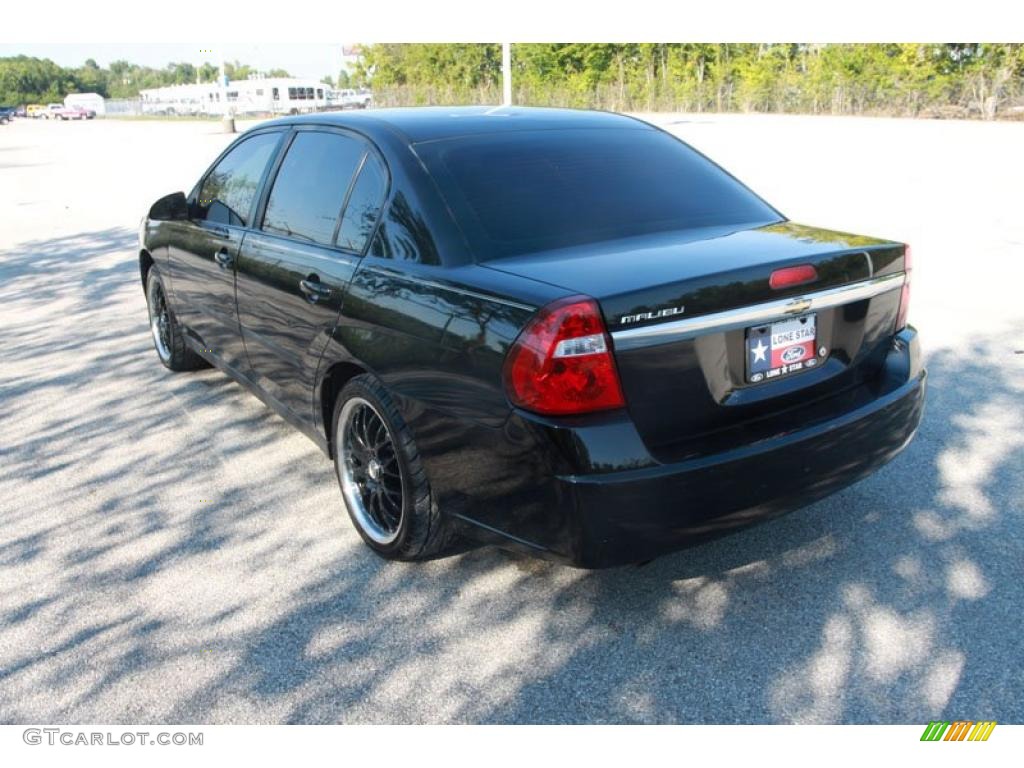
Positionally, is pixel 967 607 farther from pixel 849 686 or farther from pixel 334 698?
pixel 334 698

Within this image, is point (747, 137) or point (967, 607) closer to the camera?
point (967, 607)

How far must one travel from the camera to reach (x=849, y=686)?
2715 mm

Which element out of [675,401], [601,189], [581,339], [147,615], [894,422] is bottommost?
[147,615]

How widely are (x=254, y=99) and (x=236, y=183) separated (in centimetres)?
10704

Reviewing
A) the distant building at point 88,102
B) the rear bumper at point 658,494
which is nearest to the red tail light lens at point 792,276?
the rear bumper at point 658,494

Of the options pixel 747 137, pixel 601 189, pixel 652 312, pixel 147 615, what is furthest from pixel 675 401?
pixel 747 137

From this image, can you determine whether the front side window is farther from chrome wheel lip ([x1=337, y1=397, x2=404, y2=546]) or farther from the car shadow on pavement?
chrome wheel lip ([x1=337, y1=397, x2=404, y2=546])

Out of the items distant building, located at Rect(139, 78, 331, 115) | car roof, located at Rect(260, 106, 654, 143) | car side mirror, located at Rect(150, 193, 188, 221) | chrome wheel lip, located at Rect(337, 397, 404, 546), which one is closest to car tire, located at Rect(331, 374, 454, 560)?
chrome wheel lip, located at Rect(337, 397, 404, 546)

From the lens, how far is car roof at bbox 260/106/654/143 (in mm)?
3732

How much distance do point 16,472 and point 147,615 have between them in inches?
69.7

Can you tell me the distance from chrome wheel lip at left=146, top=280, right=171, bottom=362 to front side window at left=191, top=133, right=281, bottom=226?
41.6 inches
